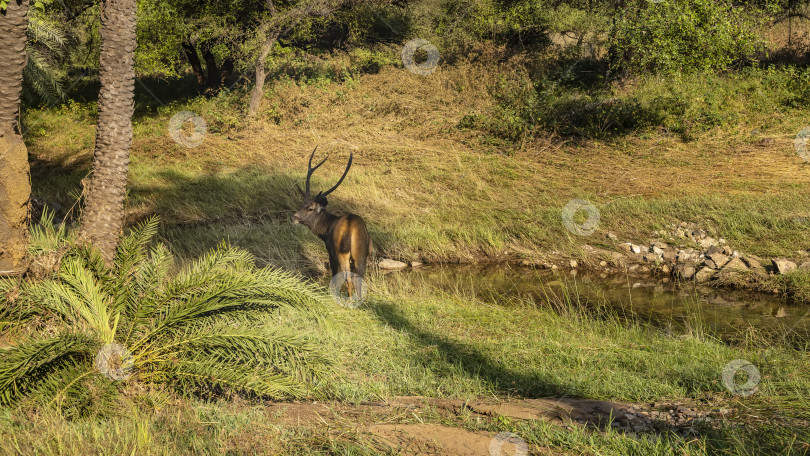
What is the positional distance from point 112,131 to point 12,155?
Answer: 40.2 inches

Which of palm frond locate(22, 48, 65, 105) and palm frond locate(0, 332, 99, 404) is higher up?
palm frond locate(22, 48, 65, 105)

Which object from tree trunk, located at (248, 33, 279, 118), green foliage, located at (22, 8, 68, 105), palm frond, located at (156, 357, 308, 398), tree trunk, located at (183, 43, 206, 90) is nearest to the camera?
palm frond, located at (156, 357, 308, 398)

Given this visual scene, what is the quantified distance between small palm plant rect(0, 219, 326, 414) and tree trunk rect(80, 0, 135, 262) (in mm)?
589

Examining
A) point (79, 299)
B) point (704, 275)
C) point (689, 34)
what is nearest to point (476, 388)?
point (79, 299)

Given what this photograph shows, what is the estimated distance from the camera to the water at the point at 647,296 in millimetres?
8688

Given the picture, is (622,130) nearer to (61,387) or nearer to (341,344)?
(341,344)

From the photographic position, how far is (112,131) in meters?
6.56

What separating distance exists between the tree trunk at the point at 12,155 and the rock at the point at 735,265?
9.50 meters

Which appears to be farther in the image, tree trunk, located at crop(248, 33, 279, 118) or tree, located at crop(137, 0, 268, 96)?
tree trunk, located at crop(248, 33, 279, 118)

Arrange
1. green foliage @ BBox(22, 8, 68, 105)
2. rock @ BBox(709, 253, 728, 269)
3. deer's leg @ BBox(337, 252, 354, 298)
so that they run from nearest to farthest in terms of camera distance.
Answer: deer's leg @ BBox(337, 252, 354, 298), rock @ BBox(709, 253, 728, 269), green foliage @ BBox(22, 8, 68, 105)

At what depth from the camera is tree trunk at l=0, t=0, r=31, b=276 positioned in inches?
222

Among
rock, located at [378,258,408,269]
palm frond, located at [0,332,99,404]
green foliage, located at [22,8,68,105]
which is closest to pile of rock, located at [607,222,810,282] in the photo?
rock, located at [378,258,408,269]

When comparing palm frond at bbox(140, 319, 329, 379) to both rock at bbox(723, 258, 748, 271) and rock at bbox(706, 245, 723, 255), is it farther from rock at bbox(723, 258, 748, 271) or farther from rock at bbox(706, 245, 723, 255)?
rock at bbox(706, 245, 723, 255)

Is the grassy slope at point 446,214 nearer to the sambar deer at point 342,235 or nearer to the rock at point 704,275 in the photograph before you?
the sambar deer at point 342,235
